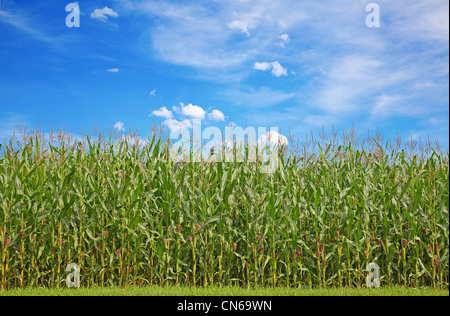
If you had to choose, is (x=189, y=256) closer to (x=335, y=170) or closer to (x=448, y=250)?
(x=335, y=170)

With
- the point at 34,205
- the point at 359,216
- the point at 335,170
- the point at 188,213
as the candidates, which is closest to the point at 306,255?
the point at 359,216

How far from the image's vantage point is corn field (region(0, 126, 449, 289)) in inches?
280

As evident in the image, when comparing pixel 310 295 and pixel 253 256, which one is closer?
pixel 310 295

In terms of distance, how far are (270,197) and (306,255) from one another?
1.40m

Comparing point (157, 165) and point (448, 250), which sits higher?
point (157, 165)

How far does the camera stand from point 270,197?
23.5 feet

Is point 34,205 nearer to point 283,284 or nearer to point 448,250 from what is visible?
point 283,284

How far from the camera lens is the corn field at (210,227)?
7.11 meters

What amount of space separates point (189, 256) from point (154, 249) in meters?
0.66

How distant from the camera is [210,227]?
7.23 m
